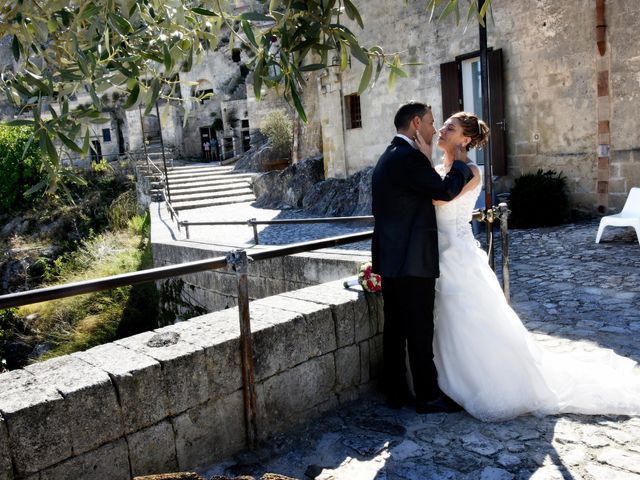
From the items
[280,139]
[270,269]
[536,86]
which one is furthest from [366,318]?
[280,139]

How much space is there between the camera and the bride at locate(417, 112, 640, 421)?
3.39 meters

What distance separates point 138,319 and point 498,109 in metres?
7.93

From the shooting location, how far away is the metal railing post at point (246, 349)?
3.08 m

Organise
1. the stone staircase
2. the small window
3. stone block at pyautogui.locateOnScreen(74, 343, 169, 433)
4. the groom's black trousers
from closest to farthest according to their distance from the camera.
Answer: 1. stone block at pyautogui.locateOnScreen(74, 343, 169, 433)
2. the groom's black trousers
3. the small window
4. the stone staircase

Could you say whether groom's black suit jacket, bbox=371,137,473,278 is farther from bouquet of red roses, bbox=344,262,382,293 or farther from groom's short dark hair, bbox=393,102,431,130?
bouquet of red roses, bbox=344,262,382,293

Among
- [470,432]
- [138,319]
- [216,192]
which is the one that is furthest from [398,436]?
[216,192]

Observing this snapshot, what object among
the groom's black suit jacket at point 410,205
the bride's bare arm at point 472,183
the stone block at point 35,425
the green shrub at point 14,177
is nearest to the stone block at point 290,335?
the groom's black suit jacket at point 410,205

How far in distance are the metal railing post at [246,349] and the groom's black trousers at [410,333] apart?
3.07 ft

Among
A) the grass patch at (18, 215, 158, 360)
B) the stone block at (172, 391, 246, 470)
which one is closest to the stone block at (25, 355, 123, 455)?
the stone block at (172, 391, 246, 470)

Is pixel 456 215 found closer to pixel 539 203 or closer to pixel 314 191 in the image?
pixel 539 203

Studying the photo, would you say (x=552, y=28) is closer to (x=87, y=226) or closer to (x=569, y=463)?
(x=569, y=463)

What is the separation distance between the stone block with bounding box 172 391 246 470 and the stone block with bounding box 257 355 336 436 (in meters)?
0.16

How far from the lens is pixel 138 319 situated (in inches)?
393

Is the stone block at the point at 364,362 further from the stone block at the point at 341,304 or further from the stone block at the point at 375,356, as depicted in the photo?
the stone block at the point at 341,304
